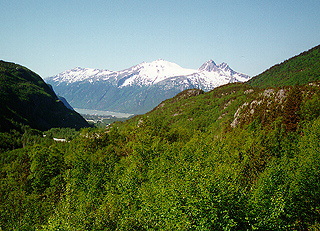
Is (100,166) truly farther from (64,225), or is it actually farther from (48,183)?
(64,225)

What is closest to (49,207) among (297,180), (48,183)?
(48,183)

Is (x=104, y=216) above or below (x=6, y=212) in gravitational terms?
above

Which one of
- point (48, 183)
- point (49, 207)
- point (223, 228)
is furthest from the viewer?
point (48, 183)

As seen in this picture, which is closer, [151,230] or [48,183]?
[151,230]

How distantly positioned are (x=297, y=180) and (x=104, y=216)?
27033 millimetres

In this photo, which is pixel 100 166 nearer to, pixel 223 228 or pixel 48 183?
pixel 48 183

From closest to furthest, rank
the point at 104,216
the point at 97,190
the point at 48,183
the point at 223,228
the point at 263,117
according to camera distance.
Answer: the point at 223,228 → the point at 104,216 → the point at 97,190 → the point at 48,183 → the point at 263,117

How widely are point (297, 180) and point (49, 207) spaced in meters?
49.8

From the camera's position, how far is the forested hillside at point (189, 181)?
25109mm

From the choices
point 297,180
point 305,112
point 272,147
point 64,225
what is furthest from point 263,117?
point 64,225

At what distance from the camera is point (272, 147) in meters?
51.7

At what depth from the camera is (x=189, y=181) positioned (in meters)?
28.0

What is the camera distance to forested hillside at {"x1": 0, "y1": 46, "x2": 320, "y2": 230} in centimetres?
2511

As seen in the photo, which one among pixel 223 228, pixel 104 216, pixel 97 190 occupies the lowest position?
pixel 97 190
